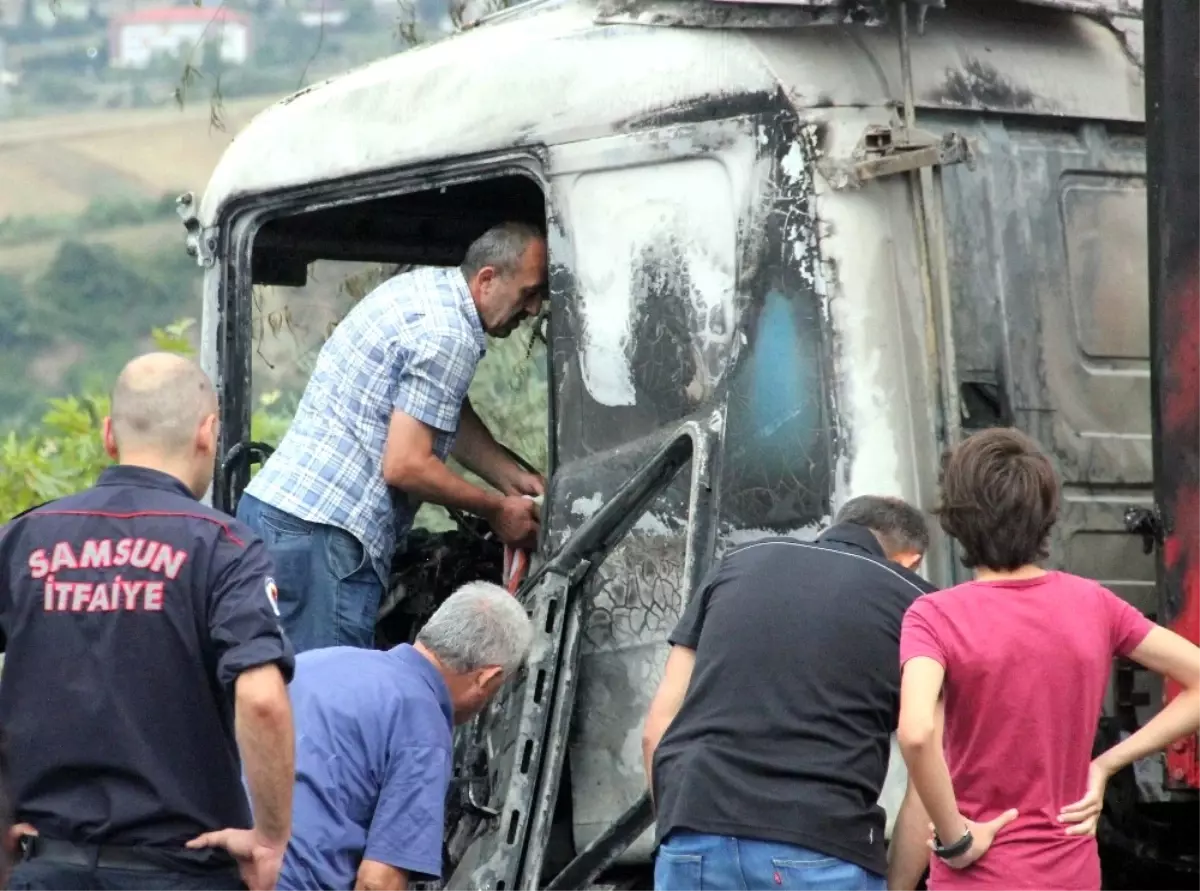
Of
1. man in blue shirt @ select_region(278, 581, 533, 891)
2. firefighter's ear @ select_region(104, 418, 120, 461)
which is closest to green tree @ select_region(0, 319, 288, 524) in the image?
man in blue shirt @ select_region(278, 581, 533, 891)

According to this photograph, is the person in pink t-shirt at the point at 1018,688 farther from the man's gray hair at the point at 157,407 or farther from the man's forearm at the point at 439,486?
the man's forearm at the point at 439,486

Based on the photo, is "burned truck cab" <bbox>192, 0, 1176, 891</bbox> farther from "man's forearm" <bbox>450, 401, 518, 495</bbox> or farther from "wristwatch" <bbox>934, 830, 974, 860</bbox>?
"man's forearm" <bbox>450, 401, 518, 495</bbox>

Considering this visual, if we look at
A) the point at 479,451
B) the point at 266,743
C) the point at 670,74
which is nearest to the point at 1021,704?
the point at 266,743

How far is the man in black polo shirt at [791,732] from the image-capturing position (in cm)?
347

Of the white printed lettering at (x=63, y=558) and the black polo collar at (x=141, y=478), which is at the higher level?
the black polo collar at (x=141, y=478)

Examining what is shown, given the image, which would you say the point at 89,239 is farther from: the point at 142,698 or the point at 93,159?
the point at 142,698

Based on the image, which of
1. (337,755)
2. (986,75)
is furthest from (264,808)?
(986,75)

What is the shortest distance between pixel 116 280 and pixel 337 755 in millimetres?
30086

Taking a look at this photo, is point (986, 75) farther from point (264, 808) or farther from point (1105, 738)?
point (264, 808)

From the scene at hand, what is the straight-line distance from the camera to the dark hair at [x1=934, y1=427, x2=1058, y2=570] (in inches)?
130

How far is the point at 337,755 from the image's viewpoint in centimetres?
391

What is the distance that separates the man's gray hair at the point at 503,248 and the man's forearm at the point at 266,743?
1797 millimetres

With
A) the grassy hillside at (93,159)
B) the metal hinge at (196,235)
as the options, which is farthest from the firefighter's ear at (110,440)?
the grassy hillside at (93,159)

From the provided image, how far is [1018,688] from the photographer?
325 cm
